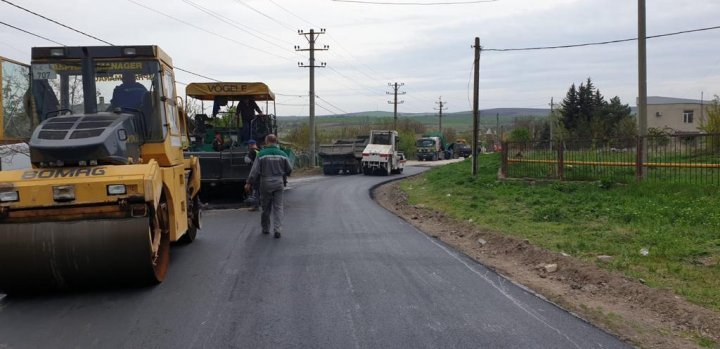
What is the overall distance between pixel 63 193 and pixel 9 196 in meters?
0.52

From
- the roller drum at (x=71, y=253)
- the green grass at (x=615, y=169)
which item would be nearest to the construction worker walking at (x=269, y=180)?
the roller drum at (x=71, y=253)

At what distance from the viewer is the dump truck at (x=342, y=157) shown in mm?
36562

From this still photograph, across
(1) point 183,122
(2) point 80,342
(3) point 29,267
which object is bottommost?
(2) point 80,342

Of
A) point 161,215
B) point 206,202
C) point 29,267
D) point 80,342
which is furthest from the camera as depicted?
point 206,202

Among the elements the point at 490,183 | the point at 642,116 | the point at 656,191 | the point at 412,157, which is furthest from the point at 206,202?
the point at 412,157

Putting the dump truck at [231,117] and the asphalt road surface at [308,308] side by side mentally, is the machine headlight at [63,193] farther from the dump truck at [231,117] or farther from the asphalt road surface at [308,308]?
the dump truck at [231,117]

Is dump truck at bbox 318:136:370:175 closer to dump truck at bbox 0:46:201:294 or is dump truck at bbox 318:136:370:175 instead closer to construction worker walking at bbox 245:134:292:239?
construction worker walking at bbox 245:134:292:239

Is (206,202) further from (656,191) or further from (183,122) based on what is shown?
(656,191)

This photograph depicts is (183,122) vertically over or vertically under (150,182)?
over

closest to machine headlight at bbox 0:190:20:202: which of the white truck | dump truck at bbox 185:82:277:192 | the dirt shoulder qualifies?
the dirt shoulder

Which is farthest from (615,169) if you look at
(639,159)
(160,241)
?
(160,241)

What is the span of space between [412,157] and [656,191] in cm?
5756

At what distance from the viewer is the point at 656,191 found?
49.2ft

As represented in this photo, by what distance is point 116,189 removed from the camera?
6723mm
